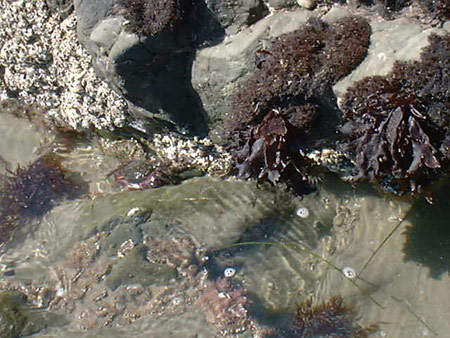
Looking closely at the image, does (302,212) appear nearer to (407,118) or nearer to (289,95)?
(289,95)

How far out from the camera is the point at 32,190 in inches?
255

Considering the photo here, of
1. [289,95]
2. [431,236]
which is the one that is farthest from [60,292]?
[431,236]

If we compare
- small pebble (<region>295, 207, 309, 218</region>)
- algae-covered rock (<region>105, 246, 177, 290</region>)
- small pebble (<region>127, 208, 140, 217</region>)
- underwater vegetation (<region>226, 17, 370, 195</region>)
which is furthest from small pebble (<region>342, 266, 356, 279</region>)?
small pebble (<region>127, 208, 140, 217</region>)

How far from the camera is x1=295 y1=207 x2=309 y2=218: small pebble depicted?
5.31m

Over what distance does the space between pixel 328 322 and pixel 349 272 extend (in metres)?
0.53

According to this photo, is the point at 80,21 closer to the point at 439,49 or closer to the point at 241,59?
the point at 241,59

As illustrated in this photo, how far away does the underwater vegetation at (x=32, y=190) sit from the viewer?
630cm

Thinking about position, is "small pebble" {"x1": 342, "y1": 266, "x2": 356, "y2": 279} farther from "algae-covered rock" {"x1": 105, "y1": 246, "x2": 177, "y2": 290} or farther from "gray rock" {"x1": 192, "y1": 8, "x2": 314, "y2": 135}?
"gray rock" {"x1": 192, "y1": 8, "x2": 314, "y2": 135}

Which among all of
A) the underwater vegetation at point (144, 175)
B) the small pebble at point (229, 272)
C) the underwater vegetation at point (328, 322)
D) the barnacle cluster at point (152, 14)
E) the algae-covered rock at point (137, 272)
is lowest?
the underwater vegetation at point (328, 322)

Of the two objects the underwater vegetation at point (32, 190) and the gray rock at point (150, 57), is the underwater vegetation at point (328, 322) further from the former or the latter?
the underwater vegetation at point (32, 190)

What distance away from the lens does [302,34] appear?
4254 millimetres

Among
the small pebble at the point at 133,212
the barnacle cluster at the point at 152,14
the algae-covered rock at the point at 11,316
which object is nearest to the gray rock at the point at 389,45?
the barnacle cluster at the point at 152,14

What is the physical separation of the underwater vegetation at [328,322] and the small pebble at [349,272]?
23 centimetres

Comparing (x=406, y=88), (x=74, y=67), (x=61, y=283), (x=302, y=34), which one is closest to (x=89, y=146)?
(x=74, y=67)
